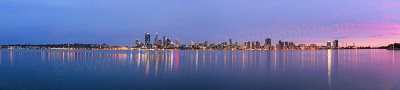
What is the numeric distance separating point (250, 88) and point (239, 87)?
0.57 m

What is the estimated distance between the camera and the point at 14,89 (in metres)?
12.6

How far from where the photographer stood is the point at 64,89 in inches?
505

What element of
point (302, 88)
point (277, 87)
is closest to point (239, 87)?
point (277, 87)

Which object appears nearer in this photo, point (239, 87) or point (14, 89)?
point (14, 89)

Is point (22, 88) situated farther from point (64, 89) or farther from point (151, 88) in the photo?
point (151, 88)

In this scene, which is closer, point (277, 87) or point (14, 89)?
point (14, 89)

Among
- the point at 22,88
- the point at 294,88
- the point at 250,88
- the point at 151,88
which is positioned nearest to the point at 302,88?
the point at 294,88

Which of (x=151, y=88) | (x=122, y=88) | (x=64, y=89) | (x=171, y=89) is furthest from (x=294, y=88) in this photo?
(x=64, y=89)

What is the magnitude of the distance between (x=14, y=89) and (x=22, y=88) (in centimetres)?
43

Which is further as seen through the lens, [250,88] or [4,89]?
[250,88]

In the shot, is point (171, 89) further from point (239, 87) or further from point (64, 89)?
point (64, 89)

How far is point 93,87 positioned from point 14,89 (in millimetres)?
3561

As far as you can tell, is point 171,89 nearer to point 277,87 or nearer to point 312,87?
point 277,87

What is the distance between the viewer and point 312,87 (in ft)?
44.9
